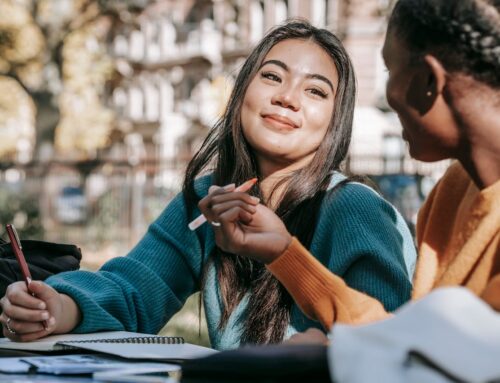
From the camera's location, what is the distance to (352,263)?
2.15 meters

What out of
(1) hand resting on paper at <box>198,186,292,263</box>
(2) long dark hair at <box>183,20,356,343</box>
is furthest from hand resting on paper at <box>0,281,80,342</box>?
(1) hand resting on paper at <box>198,186,292,263</box>

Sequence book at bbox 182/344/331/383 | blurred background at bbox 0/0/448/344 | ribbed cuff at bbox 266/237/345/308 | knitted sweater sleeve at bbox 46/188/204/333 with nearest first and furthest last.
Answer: book at bbox 182/344/331/383 → ribbed cuff at bbox 266/237/345/308 → knitted sweater sleeve at bbox 46/188/204/333 → blurred background at bbox 0/0/448/344

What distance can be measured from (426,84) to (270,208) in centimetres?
102

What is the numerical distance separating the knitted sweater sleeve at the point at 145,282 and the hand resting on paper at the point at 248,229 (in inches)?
26.0

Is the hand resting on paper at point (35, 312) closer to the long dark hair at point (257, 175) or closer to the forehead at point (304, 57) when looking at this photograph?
the long dark hair at point (257, 175)

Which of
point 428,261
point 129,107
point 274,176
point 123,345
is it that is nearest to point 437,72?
point 428,261

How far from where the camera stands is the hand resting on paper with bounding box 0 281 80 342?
216cm

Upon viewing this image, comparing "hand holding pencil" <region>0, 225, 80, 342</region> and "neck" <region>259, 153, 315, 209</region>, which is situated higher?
"neck" <region>259, 153, 315, 209</region>

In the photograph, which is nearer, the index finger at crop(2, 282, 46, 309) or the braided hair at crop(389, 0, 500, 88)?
the braided hair at crop(389, 0, 500, 88)

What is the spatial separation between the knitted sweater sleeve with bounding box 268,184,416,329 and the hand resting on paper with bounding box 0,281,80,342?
595mm

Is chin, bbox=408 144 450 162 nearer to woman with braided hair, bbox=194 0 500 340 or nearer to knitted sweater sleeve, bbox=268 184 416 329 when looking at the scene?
woman with braided hair, bbox=194 0 500 340

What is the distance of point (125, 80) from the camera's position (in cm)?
4019

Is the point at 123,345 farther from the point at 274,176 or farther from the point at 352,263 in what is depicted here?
the point at 274,176

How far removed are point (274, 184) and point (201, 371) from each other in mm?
1375
